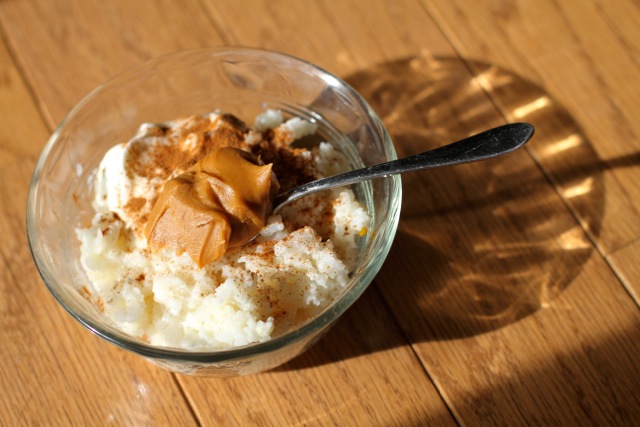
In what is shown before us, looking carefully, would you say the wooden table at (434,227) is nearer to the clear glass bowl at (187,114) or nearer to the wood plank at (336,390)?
the wood plank at (336,390)

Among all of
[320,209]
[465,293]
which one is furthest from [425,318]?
[320,209]

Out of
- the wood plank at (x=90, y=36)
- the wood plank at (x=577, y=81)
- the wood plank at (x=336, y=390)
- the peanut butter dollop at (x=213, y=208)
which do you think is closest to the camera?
the peanut butter dollop at (x=213, y=208)

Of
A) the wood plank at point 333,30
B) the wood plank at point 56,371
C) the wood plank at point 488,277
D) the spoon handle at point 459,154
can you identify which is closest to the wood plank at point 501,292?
the wood plank at point 488,277

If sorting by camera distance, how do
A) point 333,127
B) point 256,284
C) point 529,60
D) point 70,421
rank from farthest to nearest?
point 529,60, point 333,127, point 70,421, point 256,284

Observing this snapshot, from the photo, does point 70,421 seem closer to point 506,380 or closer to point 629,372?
point 506,380

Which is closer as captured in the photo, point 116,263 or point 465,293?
point 116,263

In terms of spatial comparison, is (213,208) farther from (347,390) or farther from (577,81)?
(577,81)

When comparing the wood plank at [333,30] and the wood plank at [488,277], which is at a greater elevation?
the wood plank at [333,30]

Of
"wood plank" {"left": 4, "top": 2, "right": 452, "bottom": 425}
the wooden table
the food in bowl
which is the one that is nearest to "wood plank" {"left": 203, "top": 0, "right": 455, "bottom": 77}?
the wooden table

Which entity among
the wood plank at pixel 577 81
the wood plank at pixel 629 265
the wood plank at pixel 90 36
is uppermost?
the wood plank at pixel 90 36
